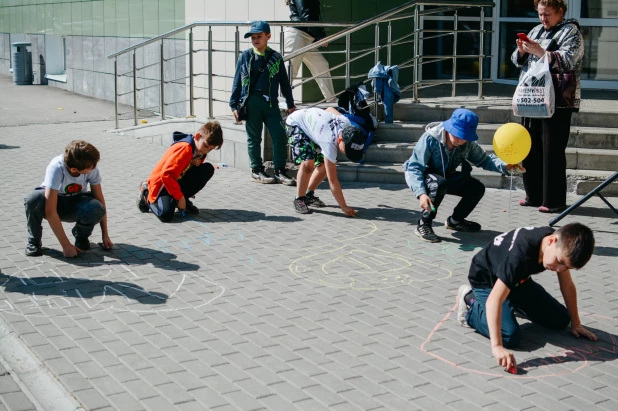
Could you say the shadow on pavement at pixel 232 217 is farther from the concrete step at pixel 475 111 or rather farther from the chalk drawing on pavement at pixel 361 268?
the concrete step at pixel 475 111

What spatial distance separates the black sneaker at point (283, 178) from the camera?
33.3 ft

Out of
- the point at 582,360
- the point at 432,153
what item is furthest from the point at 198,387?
the point at 432,153

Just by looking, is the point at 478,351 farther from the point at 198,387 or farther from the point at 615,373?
the point at 198,387

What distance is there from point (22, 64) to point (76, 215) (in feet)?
54.8

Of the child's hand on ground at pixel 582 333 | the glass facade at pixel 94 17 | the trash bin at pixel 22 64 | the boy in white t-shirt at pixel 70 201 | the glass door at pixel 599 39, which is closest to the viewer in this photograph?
the child's hand on ground at pixel 582 333

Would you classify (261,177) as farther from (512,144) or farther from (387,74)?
(512,144)

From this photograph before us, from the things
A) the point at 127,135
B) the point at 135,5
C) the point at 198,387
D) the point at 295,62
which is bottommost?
the point at 198,387

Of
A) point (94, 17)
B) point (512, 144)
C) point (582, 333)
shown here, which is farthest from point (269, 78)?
point (94, 17)

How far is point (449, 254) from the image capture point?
7.50m

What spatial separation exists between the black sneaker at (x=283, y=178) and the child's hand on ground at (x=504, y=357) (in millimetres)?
5271

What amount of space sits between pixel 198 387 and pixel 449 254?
3.29 metres

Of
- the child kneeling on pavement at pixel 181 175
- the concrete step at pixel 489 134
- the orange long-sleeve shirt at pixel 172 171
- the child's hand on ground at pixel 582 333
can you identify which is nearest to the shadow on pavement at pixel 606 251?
the child's hand on ground at pixel 582 333

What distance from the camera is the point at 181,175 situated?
8727 mm

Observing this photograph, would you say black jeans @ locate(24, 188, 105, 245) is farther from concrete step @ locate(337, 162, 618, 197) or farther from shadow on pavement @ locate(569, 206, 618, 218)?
shadow on pavement @ locate(569, 206, 618, 218)
